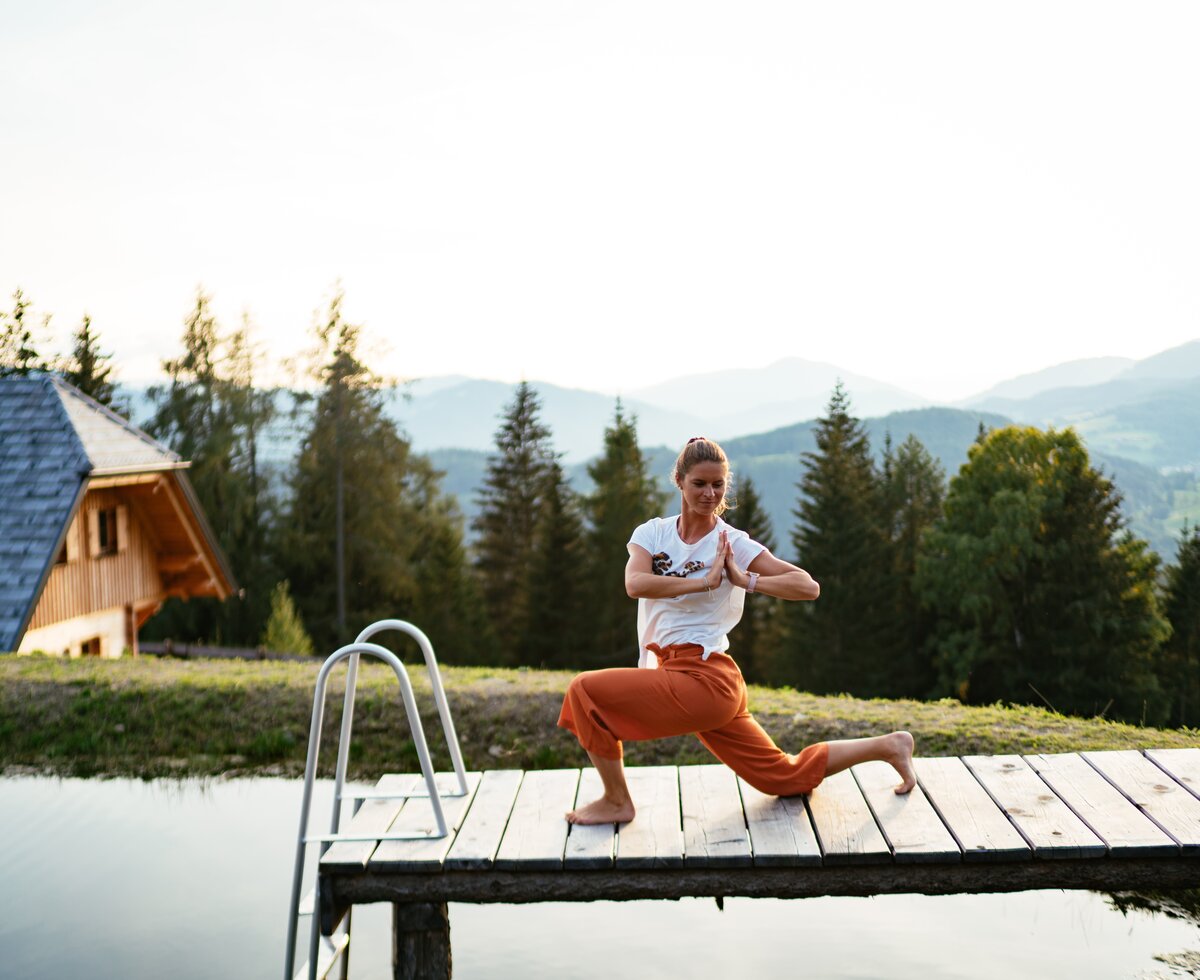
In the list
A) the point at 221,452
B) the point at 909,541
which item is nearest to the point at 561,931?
the point at 221,452

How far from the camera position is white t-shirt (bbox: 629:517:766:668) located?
4914 millimetres

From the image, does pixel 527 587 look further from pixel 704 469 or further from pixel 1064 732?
pixel 704 469

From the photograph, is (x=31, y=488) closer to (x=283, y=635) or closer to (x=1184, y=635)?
(x=283, y=635)

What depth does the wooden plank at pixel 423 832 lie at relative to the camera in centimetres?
463

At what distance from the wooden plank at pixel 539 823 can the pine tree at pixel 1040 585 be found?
33336 mm

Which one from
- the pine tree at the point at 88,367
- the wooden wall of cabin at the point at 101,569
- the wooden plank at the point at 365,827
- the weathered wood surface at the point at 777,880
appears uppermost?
the pine tree at the point at 88,367

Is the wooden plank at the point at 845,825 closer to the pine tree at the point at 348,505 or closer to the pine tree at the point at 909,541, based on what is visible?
the pine tree at the point at 909,541

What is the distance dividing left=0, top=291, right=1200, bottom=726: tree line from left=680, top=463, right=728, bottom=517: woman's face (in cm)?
3415

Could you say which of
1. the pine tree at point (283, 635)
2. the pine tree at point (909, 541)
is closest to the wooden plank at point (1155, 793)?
the pine tree at point (283, 635)

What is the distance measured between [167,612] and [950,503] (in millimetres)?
29246

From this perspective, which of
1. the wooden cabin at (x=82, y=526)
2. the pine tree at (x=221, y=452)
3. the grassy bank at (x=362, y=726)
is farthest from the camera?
the pine tree at (x=221, y=452)

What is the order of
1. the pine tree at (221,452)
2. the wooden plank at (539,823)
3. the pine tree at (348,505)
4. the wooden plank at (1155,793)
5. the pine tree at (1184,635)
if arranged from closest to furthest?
the wooden plank at (539,823) → the wooden plank at (1155,793) → the pine tree at (1184,635) → the pine tree at (221,452) → the pine tree at (348,505)

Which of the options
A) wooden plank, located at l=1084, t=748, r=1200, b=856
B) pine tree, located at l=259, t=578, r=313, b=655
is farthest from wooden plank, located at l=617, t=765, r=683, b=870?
pine tree, located at l=259, t=578, r=313, b=655

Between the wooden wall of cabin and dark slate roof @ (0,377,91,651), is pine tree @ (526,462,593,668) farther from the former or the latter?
dark slate roof @ (0,377,91,651)
